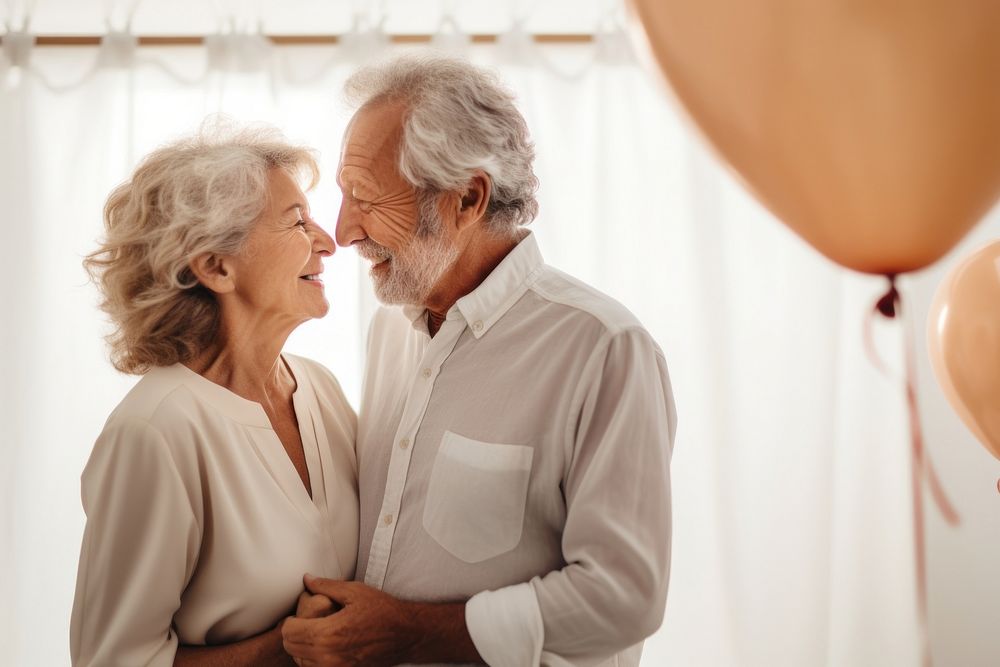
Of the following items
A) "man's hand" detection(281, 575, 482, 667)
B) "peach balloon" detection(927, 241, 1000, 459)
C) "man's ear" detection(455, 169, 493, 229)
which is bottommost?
"man's hand" detection(281, 575, 482, 667)

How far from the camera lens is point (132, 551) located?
1.31m

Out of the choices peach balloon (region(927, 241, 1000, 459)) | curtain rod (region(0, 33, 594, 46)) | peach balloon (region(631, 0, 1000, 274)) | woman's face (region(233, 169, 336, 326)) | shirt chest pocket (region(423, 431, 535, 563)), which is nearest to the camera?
peach balloon (region(631, 0, 1000, 274))

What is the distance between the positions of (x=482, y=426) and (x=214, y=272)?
555 millimetres

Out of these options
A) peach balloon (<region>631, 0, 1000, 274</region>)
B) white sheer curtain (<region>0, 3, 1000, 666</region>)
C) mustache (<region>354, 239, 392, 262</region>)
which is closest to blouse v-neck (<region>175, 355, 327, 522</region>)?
mustache (<region>354, 239, 392, 262</region>)

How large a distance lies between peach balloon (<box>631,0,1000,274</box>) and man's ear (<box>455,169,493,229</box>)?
0.61 metres

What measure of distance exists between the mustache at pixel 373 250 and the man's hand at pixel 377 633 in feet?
2.01

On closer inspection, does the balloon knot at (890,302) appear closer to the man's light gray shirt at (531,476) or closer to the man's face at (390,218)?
the man's light gray shirt at (531,476)

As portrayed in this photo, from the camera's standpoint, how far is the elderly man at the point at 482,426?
1307 mm

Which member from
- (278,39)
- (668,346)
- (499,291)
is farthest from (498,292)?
(278,39)

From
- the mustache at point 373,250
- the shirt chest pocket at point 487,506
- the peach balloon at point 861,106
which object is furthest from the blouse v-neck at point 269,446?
the peach balloon at point 861,106

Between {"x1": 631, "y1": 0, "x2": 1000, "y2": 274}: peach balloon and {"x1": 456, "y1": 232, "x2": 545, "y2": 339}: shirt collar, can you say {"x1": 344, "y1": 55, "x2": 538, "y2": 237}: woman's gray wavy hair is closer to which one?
{"x1": 456, "y1": 232, "x2": 545, "y2": 339}: shirt collar

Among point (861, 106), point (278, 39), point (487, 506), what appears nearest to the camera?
point (861, 106)

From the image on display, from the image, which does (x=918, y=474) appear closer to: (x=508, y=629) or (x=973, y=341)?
(x=973, y=341)

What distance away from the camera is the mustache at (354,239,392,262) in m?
1.57
